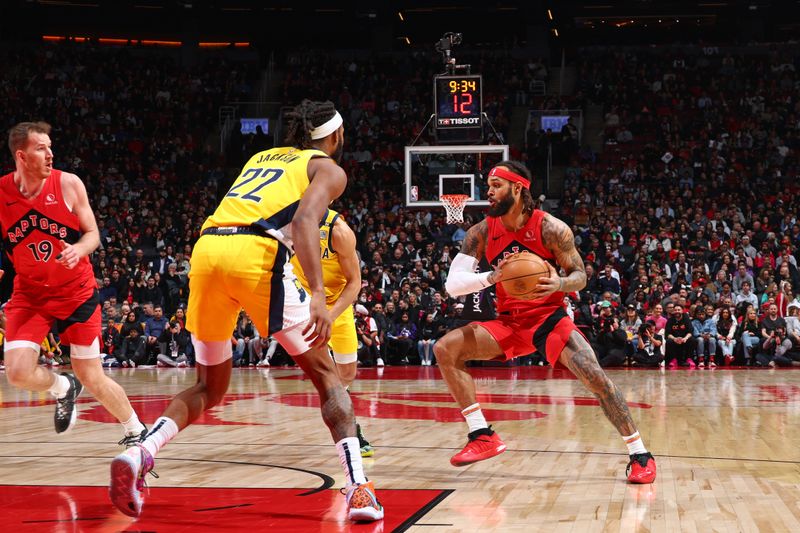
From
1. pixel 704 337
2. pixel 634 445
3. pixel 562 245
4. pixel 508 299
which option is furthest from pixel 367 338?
pixel 634 445

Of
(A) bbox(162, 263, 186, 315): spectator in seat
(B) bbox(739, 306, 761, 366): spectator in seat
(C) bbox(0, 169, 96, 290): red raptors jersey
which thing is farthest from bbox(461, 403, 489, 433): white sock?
(A) bbox(162, 263, 186, 315): spectator in seat

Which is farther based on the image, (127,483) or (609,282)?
(609,282)

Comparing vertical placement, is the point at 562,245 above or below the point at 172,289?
above

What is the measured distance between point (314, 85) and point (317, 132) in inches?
1025

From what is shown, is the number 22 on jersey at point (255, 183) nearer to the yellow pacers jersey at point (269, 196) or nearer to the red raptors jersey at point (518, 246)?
the yellow pacers jersey at point (269, 196)

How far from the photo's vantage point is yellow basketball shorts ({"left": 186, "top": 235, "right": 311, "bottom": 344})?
4.26m

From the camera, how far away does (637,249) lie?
20406 millimetres

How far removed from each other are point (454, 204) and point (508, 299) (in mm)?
11798

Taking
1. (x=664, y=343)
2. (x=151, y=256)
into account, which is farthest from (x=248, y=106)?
(x=664, y=343)

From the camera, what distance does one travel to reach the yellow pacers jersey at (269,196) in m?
4.36

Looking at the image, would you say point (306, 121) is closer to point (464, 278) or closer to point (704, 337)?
point (464, 278)

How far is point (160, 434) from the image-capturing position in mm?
4395

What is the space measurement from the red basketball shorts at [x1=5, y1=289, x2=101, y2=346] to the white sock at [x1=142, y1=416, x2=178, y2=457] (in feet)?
5.16

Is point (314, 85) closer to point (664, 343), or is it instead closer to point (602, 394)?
point (664, 343)
